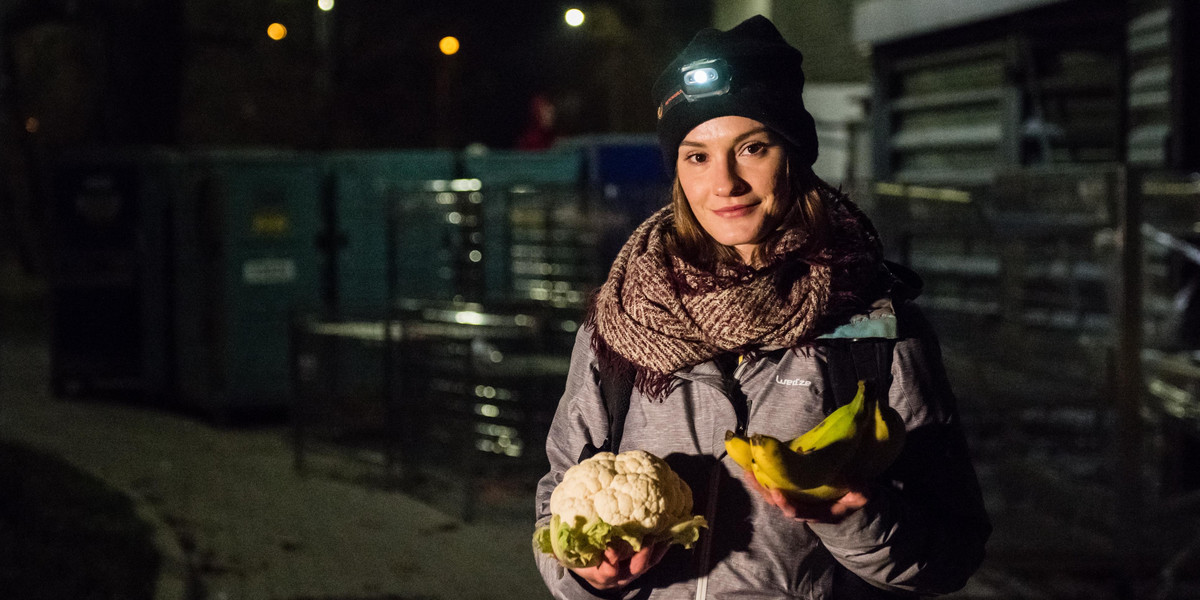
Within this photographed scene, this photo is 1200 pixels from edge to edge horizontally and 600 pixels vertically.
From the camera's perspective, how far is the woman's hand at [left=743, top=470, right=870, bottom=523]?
226 centimetres

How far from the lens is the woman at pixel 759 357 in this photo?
241cm

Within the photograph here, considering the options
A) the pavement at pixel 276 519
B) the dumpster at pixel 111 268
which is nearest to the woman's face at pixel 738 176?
the pavement at pixel 276 519

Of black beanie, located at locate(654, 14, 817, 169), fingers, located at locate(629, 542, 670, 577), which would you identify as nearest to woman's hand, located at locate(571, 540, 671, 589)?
fingers, located at locate(629, 542, 670, 577)

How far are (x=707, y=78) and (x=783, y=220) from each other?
0.30m

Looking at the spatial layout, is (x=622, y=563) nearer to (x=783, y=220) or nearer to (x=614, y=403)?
(x=614, y=403)

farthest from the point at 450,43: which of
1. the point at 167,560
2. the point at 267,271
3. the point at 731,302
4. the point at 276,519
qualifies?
the point at 731,302

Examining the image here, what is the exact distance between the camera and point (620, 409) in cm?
262

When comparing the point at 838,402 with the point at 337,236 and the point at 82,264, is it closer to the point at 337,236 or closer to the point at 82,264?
the point at 337,236

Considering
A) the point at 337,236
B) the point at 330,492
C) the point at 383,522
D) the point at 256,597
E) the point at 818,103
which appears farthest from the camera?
the point at 818,103

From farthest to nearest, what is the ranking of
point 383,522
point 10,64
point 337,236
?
point 10,64 → point 337,236 → point 383,522

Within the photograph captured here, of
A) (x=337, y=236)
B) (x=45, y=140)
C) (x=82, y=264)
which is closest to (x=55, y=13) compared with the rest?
(x=82, y=264)

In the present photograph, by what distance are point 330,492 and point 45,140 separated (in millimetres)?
27701

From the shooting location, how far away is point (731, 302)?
8.18 ft

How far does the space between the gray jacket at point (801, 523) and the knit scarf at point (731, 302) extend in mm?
41
